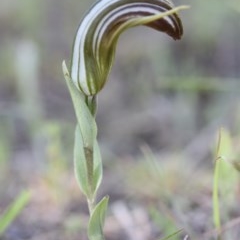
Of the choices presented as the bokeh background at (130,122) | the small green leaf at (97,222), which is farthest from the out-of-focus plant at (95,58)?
the bokeh background at (130,122)

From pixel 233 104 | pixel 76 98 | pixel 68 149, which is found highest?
pixel 76 98

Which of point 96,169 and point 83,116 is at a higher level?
point 83,116

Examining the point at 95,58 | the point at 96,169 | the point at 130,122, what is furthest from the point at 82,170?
the point at 130,122

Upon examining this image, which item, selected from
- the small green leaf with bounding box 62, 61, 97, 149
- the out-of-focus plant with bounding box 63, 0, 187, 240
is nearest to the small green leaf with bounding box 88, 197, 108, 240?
the out-of-focus plant with bounding box 63, 0, 187, 240

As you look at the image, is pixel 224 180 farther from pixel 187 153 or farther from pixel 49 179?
pixel 187 153

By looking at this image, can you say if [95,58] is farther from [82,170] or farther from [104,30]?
[82,170]

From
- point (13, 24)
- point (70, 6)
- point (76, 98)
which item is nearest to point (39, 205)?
point (76, 98)

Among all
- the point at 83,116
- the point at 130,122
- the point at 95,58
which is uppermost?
the point at 95,58
